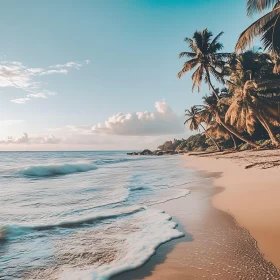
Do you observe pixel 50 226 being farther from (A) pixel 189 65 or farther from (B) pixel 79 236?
(A) pixel 189 65

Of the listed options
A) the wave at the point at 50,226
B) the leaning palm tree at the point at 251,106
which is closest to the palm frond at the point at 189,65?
the leaning palm tree at the point at 251,106

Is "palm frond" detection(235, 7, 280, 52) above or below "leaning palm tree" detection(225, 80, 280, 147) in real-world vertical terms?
above

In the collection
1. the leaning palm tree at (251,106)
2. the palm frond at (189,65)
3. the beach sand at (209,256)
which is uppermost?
the palm frond at (189,65)

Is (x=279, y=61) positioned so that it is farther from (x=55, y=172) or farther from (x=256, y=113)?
(x=55, y=172)

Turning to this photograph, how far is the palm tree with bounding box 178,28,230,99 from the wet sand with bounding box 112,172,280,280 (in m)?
22.7

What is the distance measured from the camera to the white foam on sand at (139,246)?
3.21 m

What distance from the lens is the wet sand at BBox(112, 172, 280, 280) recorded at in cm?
300

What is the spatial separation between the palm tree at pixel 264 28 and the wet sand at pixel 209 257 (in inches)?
435

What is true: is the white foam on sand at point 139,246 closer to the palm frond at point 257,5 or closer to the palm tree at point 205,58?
the palm frond at point 257,5

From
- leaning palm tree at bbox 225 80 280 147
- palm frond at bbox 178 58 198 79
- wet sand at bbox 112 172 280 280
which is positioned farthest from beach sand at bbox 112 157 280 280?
palm frond at bbox 178 58 198 79

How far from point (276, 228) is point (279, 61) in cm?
2260

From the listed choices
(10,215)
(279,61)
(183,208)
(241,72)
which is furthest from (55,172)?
(279,61)

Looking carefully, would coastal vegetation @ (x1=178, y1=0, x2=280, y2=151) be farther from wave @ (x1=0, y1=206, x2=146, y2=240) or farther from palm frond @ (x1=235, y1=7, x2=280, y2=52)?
wave @ (x1=0, y1=206, x2=146, y2=240)

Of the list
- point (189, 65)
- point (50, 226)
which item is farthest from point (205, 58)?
point (50, 226)
